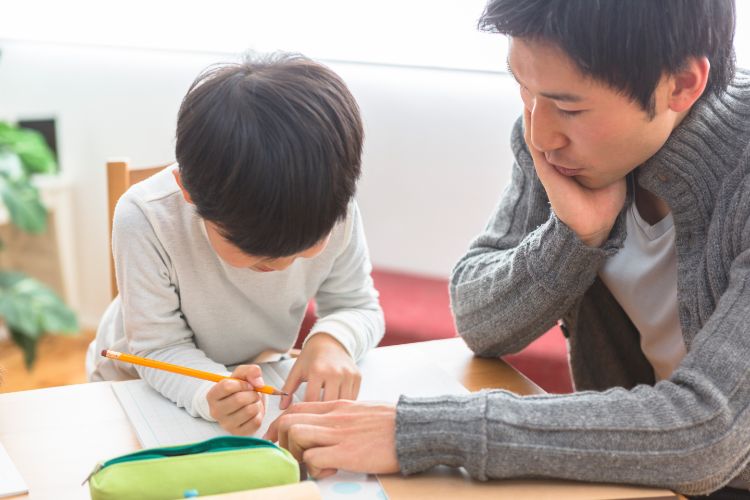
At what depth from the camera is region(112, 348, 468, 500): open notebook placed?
35.7 inches

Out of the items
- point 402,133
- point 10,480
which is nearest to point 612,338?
point 10,480

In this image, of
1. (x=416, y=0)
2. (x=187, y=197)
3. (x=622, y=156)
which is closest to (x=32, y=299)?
(x=416, y=0)

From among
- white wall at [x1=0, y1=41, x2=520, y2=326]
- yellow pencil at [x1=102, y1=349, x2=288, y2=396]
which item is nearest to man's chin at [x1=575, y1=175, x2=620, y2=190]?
yellow pencil at [x1=102, y1=349, x2=288, y2=396]

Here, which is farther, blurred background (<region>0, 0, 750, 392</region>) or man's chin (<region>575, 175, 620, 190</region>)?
blurred background (<region>0, 0, 750, 392</region>)

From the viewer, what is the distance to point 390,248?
8.64 feet

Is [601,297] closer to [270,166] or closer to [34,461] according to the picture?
[270,166]

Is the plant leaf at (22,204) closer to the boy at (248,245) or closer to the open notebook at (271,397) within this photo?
the boy at (248,245)

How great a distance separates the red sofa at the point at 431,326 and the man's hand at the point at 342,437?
1013 mm

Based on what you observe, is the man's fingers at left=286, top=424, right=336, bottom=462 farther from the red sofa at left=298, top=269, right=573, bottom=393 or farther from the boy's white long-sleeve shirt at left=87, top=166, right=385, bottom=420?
the red sofa at left=298, top=269, right=573, bottom=393

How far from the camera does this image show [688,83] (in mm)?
1027

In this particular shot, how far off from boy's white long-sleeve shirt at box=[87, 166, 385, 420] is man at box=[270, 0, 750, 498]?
0.50ft

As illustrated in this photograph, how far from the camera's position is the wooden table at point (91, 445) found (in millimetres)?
886

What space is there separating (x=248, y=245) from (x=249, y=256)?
34 mm

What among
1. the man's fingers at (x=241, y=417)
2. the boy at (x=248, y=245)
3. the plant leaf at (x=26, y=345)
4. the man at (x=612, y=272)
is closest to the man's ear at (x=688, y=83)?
the man at (x=612, y=272)
